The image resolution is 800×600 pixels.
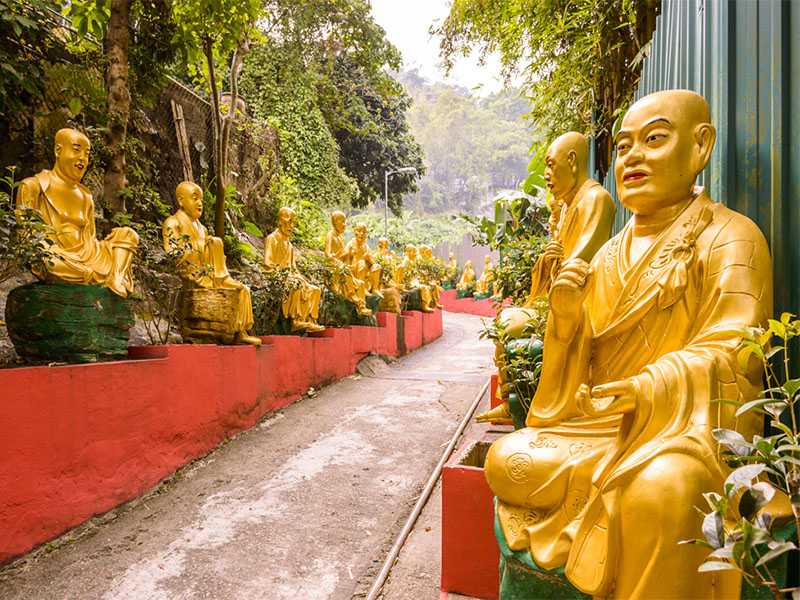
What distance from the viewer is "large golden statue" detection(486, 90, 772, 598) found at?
1.33 m

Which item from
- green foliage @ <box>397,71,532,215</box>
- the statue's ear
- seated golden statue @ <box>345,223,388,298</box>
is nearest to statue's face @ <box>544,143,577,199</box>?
the statue's ear

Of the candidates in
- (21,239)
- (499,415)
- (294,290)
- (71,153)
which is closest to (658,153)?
(499,415)

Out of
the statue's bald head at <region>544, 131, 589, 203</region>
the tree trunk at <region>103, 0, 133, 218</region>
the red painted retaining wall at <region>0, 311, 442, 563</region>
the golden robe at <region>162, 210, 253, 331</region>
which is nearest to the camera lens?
the red painted retaining wall at <region>0, 311, 442, 563</region>

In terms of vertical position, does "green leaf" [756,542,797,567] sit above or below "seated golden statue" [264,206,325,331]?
below

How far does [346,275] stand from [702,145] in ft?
20.4

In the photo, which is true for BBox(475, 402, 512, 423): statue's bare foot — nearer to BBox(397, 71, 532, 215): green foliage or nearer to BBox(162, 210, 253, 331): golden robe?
BBox(162, 210, 253, 331): golden robe

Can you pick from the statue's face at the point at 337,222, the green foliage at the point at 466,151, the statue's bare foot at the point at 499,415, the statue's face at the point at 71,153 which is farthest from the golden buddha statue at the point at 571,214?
the green foliage at the point at 466,151

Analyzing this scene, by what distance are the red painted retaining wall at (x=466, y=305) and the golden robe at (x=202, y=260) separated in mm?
13291

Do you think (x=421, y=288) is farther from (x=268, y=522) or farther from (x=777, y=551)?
(x=777, y=551)

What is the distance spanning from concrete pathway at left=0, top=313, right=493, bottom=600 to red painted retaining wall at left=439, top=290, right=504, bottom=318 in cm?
1289

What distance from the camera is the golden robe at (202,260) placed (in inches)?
180

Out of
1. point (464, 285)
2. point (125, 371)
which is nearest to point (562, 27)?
point (125, 371)

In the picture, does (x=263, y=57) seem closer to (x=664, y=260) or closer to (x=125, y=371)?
(x=125, y=371)

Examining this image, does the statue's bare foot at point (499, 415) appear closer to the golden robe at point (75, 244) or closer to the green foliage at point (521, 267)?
the green foliage at point (521, 267)
